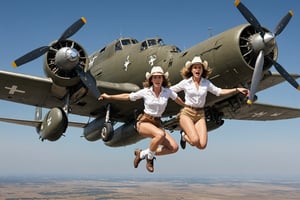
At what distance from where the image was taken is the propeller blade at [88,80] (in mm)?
14186

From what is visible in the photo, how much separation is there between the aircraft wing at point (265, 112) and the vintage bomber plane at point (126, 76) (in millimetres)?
66

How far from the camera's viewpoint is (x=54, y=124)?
15320 mm

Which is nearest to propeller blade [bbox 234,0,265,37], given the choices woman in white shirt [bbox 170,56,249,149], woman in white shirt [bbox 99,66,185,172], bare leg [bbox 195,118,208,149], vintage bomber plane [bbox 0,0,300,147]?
vintage bomber plane [bbox 0,0,300,147]

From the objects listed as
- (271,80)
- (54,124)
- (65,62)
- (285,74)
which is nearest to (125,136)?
(54,124)

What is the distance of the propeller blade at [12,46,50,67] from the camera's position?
13945 mm

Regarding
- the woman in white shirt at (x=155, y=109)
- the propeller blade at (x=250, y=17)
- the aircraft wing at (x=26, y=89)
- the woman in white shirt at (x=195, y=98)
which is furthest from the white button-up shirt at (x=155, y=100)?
the aircraft wing at (x=26, y=89)

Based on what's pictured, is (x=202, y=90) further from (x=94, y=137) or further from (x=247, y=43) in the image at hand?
(x=94, y=137)

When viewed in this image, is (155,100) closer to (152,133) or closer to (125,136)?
(152,133)

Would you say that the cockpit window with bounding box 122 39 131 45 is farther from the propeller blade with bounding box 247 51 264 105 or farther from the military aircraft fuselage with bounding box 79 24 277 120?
the propeller blade with bounding box 247 51 264 105

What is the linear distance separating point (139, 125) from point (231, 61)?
6405 millimetres

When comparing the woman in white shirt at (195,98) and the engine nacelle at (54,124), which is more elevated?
the engine nacelle at (54,124)

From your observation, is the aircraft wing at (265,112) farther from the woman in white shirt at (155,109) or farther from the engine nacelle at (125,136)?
the woman in white shirt at (155,109)

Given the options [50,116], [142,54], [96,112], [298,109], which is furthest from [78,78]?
[298,109]

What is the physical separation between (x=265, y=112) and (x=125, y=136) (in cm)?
915
